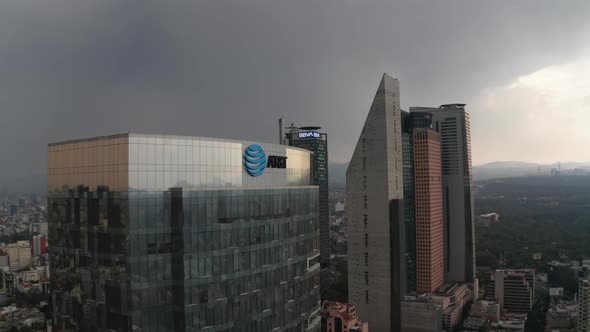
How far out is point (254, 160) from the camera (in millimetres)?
31000

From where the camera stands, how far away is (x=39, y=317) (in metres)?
100

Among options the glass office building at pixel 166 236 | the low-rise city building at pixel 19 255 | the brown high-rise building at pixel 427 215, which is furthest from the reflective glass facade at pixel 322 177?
the glass office building at pixel 166 236

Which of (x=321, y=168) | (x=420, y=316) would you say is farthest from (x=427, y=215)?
(x=321, y=168)

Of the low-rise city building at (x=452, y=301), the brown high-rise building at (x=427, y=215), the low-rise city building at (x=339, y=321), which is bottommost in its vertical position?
the low-rise city building at (x=452, y=301)

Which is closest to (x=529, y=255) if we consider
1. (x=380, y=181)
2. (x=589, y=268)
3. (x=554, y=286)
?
(x=554, y=286)

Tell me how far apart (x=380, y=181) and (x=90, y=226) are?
71214 millimetres

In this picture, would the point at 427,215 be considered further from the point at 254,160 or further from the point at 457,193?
the point at 254,160

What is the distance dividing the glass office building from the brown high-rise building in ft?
300

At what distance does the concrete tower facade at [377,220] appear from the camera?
300ft

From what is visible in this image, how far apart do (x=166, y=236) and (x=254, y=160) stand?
26.3ft

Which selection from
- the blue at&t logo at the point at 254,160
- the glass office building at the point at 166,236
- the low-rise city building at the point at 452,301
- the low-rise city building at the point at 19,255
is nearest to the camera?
the glass office building at the point at 166,236

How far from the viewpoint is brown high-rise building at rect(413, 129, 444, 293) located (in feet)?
383

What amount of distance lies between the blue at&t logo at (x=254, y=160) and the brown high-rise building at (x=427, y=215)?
94.8 m

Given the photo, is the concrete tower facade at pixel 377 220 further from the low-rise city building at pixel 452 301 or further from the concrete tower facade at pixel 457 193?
the concrete tower facade at pixel 457 193
